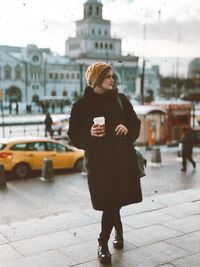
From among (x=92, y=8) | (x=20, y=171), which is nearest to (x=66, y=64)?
(x=92, y=8)

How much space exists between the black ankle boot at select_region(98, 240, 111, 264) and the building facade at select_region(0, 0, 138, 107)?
7510 centimetres

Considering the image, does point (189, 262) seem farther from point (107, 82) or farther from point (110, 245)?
point (107, 82)

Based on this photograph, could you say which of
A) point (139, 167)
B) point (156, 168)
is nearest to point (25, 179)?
point (156, 168)

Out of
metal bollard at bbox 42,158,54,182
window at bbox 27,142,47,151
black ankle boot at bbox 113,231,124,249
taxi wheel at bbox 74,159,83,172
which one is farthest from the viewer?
taxi wheel at bbox 74,159,83,172

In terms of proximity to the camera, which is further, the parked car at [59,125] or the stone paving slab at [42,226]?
the parked car at [59,125]

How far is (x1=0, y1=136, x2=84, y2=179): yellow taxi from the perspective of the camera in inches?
567

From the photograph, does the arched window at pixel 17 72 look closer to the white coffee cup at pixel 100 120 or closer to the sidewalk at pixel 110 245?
the sidewalk at pixel 110 245

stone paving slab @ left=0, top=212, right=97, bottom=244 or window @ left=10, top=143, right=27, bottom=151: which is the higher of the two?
window @ left=10, top=143, right=27, bottom=151

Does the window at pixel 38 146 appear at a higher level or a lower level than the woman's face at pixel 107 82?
lower

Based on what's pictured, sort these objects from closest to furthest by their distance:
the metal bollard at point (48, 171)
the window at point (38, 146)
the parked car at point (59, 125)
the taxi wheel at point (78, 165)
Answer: the metal bollard at point (48, 171), the window at point (38, 146), the taxi wheel at point (78, 165), the parked car at point (59, 125)

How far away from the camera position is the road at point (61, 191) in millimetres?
9875

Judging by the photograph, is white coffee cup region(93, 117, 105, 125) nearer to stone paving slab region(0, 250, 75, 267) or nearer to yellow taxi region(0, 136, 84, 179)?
stone paving slab region(0, 250, 75, 267)

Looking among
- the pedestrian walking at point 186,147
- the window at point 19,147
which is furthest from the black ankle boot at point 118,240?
the pedestrian walking at point 186,147

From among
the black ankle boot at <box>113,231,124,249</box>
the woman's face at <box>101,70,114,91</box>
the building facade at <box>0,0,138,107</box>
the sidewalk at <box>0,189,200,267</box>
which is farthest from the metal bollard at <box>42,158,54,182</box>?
→ the building facade at <box>0,0,138,107</box>
